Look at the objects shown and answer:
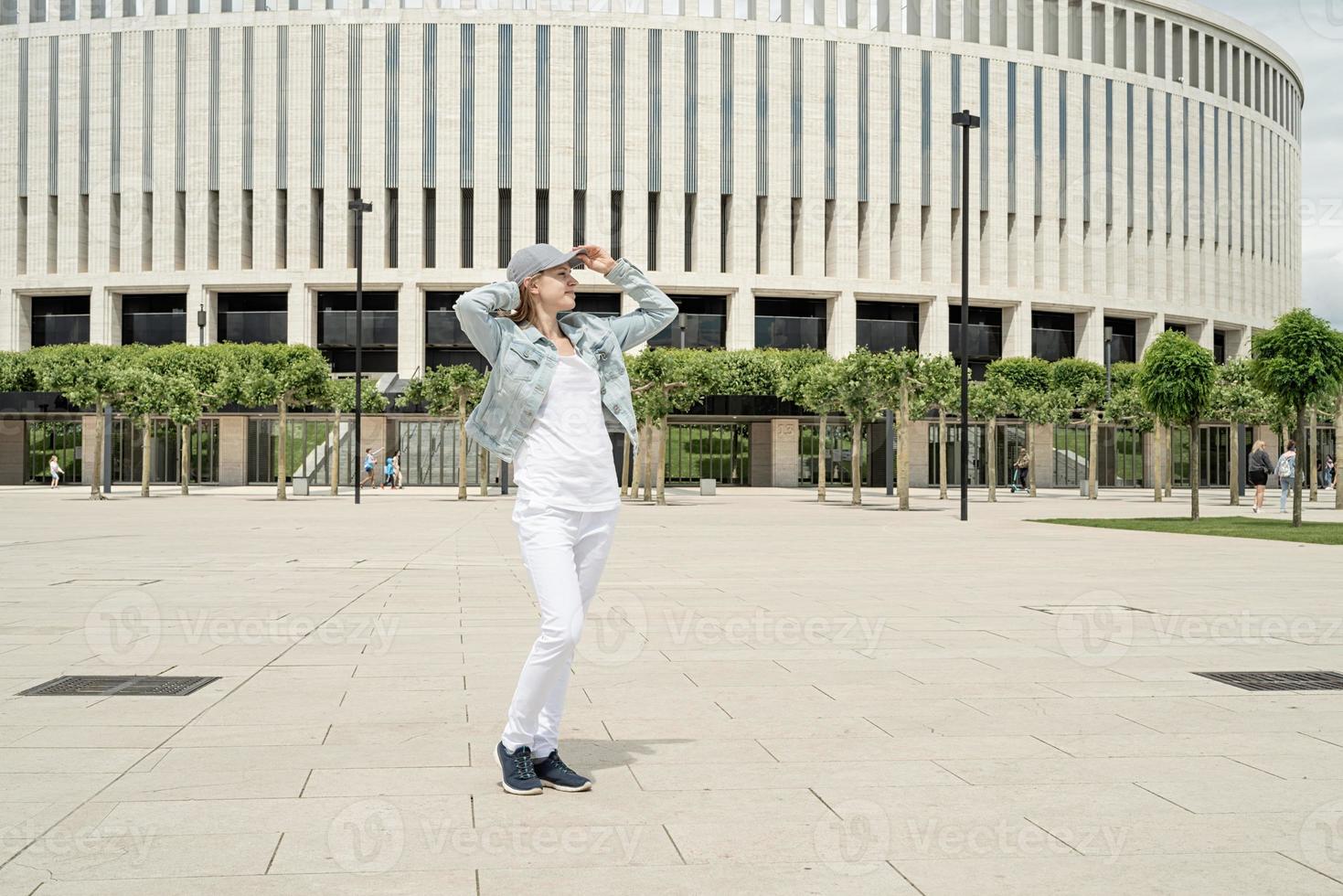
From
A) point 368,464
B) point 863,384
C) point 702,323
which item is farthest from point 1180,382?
point 368,464

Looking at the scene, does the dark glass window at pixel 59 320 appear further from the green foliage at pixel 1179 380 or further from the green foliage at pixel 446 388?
the green foliage at pixel 1179 380

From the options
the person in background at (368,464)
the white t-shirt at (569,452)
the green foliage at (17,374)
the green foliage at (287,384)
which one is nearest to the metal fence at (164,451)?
the green foliage at (17,374)

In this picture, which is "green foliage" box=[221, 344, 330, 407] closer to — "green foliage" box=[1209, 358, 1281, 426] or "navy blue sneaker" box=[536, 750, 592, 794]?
"green foliage" box=[1209, 358, 1281, 426]

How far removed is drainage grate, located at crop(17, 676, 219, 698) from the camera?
20.9ft

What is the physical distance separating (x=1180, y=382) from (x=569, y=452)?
79.6 feet

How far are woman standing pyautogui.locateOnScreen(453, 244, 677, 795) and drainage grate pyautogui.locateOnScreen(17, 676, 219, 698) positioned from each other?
101 inches

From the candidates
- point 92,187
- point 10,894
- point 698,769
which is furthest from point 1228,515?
point 92,187

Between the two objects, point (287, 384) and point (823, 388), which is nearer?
point (287, 384)

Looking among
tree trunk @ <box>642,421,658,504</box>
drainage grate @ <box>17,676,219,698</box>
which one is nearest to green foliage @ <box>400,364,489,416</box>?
tree trunk @ <box>642,421,658,504</box>

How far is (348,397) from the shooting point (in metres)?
42.2

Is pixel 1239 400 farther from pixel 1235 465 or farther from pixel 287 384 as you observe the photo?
pixel 287 384

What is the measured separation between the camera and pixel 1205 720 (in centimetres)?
582

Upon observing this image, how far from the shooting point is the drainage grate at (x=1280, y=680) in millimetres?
6715

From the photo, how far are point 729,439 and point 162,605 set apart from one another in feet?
150
